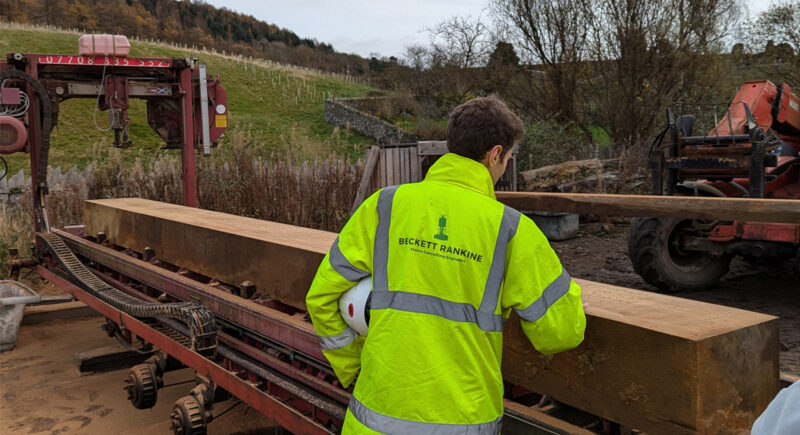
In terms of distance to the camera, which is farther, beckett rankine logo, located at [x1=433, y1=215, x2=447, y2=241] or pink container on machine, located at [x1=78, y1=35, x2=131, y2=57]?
pink container on machine, located at [x1=78, y1=35, x2=131, y2=57]

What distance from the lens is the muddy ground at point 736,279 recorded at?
6220mm

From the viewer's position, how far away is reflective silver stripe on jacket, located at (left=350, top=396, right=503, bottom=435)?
1.98 meters

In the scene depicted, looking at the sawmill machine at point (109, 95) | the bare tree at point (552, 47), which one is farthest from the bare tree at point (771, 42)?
the sawmill machine at point (109, 95)

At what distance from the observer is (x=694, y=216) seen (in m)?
3.34

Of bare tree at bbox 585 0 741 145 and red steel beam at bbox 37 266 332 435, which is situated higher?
bare tree at bbox 585 0 741 145

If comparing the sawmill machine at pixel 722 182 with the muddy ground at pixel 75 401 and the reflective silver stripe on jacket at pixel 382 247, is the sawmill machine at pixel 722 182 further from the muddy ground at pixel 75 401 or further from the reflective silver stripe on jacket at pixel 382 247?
the reflective silver stripe on jacket at pixel 382 247

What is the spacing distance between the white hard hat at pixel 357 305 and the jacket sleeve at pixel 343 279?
20 mm

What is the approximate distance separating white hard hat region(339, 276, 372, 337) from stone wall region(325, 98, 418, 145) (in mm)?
19214

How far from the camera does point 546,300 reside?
6.46 ft

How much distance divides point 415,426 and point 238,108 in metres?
28.8

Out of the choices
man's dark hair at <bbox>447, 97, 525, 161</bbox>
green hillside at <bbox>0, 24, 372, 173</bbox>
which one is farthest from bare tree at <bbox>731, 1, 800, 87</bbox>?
man's dark hair at <bbox>447, 97, 525, 161</bbox>

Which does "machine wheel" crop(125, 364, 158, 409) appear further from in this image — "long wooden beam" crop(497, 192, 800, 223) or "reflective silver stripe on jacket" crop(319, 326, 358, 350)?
"long wooden beam" crop(497, 192, 800, 223)

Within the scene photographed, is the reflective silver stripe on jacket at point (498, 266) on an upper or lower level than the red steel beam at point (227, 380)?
upper

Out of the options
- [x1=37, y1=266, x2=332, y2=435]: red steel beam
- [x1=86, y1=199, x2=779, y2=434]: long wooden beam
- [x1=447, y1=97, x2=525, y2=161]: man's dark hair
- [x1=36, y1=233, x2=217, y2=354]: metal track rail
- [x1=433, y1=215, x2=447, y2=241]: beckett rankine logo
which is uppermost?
[x1=447, y1=97, x2=525, y2=161]: man's dark hair
